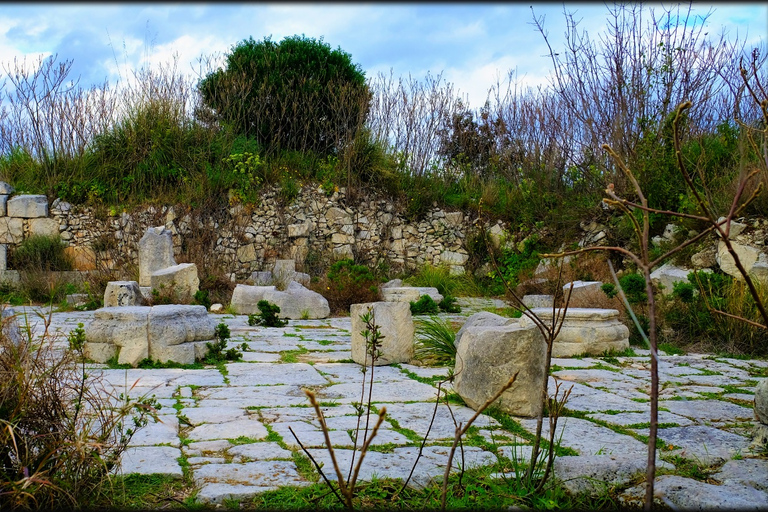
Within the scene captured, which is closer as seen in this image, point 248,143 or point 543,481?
point 543,481

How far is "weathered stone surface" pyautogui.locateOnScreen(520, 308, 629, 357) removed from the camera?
750cm

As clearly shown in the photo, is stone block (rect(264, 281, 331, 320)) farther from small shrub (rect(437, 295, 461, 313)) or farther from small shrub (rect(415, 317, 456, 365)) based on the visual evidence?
small shrub (rect(415, 317, 456, 365))

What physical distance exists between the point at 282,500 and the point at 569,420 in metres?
2.35

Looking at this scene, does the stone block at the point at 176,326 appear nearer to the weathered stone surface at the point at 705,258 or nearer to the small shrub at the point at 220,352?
the small shrub at the point at 220,352

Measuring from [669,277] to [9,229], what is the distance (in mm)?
13875

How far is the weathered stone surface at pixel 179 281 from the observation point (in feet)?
37.9

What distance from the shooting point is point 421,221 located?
1722 centimetres

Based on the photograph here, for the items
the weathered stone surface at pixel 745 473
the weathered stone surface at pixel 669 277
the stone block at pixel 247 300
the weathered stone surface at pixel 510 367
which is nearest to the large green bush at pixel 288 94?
the stone block at pixel 247 300

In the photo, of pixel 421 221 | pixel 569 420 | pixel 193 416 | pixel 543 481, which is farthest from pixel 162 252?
pixel 543 481

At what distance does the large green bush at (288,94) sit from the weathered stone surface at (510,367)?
1309cm

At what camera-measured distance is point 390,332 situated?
666 cm

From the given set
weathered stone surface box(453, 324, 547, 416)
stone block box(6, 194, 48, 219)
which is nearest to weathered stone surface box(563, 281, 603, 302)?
weathered stone surface box(453, 324, 547, 416)

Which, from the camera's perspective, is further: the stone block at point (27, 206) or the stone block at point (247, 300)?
the stone block at point (27, 206)

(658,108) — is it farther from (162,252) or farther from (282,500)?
(282,500)
